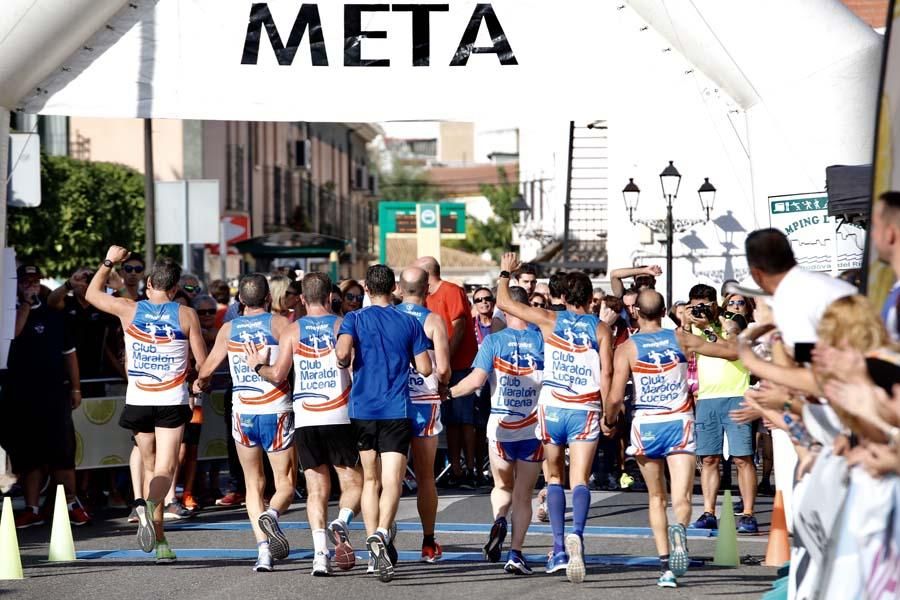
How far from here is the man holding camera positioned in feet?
38.8

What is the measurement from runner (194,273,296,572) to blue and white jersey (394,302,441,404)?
83 cm

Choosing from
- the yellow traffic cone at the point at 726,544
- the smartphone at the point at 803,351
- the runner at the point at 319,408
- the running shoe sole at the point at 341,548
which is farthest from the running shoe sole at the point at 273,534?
the smartphone at the point at 803,351

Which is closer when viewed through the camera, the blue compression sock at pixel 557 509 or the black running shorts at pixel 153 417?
the blue compression sock at pixel 557 509

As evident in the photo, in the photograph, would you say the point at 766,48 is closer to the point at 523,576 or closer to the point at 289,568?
the point at 523,576

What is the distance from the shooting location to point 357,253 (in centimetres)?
8738

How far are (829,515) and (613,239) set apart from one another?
330 inches

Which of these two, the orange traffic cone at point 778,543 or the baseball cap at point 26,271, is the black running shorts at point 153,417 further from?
the orange traffic cone at point 778,543

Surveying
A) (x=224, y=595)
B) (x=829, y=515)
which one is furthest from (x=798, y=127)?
(x=829, y=515)

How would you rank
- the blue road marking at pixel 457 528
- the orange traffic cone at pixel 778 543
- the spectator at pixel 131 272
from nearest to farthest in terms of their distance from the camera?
the orange traffic cone at pixel 778 543 → the blue road marking at pixel 457 528 → the spectator at pixel 131 272

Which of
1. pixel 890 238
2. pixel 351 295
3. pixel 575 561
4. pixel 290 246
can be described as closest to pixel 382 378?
pixel 575 561

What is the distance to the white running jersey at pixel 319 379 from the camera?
32.0 ft

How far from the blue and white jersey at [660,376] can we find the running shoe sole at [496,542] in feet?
4.03

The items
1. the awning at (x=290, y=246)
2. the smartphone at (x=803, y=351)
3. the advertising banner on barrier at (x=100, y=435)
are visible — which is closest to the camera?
the smartphone at (x=803, y=351)

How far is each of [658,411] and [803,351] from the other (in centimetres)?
360
